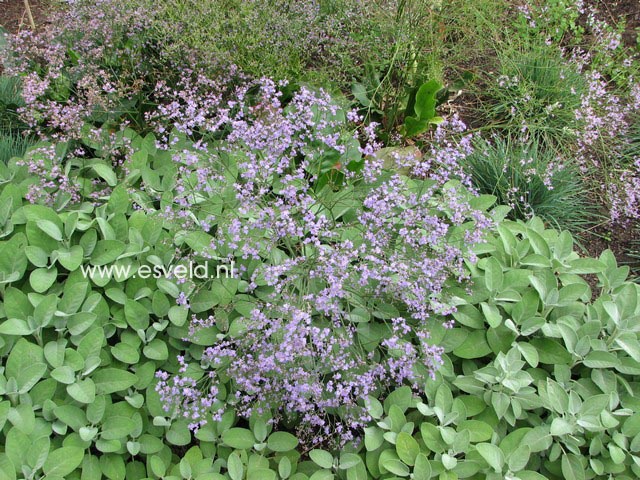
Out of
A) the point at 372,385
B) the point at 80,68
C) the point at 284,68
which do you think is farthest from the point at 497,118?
the point at 80,68

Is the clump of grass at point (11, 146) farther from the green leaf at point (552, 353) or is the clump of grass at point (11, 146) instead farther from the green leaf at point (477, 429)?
the green leaf at point (552, 353)

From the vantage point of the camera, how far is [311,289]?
223cm

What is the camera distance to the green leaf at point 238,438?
7.19 feet

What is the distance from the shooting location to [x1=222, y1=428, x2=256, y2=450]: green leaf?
219cm

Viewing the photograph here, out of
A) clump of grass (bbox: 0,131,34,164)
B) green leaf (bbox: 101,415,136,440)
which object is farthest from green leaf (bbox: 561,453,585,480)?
clump of grass (bbox: 0,131,34,164)

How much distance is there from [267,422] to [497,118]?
103 inches

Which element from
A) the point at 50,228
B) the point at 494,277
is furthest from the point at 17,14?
the point at 494,277

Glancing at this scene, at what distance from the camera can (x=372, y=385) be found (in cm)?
210

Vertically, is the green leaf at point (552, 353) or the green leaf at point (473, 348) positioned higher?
the green leaf at point (552, 353)

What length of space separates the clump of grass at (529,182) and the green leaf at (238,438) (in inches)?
71.2

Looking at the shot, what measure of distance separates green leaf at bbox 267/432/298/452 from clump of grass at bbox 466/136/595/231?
67.6 inches

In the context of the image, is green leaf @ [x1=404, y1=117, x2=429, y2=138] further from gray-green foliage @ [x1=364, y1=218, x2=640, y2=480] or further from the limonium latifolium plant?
gray-green foliage @ [x1=364, y1=218, x2=640, y2=480]

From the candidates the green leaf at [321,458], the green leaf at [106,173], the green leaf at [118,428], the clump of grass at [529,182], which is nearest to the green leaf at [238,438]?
the green leaf at [321,458]

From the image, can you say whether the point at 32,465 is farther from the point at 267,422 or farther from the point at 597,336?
the point at 597,336
